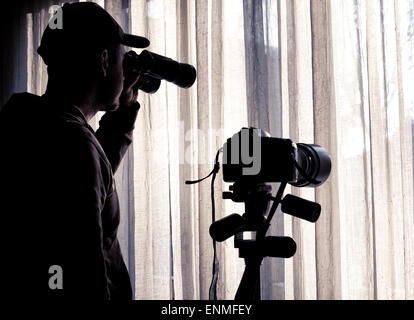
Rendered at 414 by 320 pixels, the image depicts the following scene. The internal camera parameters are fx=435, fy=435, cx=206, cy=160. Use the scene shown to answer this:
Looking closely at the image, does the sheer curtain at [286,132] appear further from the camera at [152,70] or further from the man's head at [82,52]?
the man's head at [82,52]

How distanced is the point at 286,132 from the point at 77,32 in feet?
2.73

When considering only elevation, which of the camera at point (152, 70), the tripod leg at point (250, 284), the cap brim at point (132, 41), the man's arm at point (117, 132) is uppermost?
the cap brim at point (132, 41)

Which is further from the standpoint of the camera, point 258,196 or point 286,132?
point 286,132

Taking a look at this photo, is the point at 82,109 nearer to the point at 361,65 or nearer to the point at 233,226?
the point at 233,226

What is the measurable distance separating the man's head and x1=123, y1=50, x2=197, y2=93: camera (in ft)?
0.31

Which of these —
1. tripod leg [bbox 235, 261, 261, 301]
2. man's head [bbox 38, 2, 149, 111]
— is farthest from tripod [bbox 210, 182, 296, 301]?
man's head [bbox 38, 2, 149, 111]

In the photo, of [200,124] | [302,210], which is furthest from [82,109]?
[200,124]

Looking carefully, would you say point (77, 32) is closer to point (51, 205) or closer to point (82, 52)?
point (82, 52)

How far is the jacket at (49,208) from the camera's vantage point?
0.66m

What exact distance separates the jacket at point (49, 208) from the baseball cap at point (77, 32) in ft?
0.61

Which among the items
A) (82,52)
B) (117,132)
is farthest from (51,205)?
(117,132)

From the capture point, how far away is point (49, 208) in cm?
69

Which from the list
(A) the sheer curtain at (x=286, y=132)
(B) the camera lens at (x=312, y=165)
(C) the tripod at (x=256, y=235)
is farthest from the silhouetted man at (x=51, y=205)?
(A) the sheer curtain at (x=286, y=132)
